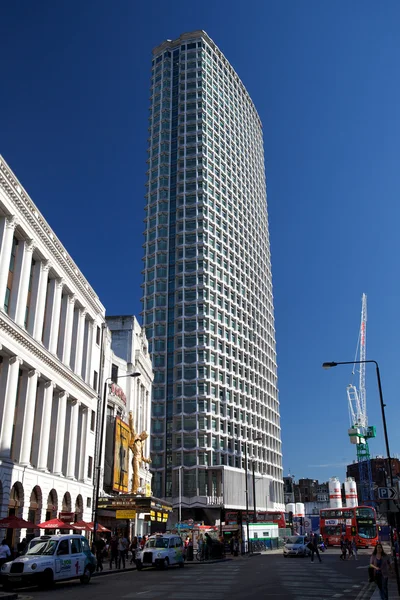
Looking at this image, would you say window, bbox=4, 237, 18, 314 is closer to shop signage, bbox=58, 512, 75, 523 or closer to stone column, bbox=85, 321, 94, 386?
shop signage, bbox=58, 512, 75, 523

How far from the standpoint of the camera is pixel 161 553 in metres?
34.6

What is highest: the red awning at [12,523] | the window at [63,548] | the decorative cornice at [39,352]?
the decorative cornice at [39,352]

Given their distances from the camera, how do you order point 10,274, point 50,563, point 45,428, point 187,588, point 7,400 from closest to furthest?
1. point 50,563
2. point 187,588
3. point 7,400
4. point 10,274
5. point 45,428

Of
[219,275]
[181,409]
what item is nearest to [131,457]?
[181,409]

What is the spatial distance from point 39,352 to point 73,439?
11.2 meters

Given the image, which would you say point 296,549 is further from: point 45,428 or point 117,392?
point 45,428

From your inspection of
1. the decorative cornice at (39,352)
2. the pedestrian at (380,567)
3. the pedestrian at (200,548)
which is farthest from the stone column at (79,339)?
the pedestrian at (380,567)

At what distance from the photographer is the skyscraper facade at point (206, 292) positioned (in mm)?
105062

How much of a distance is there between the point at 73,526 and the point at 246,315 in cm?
9324

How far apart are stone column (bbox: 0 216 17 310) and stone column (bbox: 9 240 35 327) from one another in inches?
64.7

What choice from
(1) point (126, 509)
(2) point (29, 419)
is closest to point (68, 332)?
(2) point (29, 419)

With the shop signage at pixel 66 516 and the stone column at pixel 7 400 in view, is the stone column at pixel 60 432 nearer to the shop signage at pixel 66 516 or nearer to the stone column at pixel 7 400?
the shop signage at pixel 66 516

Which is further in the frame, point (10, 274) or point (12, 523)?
point (10, 274)

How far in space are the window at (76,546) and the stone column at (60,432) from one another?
19165 millimetres
